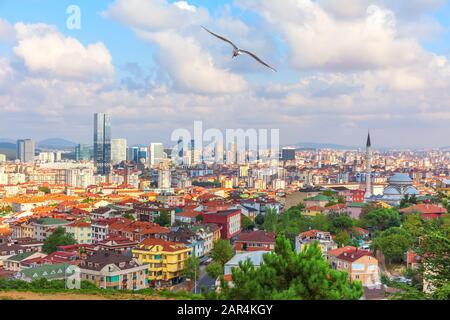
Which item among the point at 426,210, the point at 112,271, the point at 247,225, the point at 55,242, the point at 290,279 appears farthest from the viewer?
the point at 247,225

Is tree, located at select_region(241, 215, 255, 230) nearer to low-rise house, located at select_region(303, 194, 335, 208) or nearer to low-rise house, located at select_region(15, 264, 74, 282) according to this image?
low-rise house, located at select_region(303, 194, 335, 208)

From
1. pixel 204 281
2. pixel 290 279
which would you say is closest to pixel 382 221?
pixel 204 281

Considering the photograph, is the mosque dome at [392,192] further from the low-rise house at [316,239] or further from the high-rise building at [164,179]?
the high-rise building at [164,179]

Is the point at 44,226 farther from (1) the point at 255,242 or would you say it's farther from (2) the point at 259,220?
(2) the point at 259,220

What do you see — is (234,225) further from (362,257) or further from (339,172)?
(339,172)

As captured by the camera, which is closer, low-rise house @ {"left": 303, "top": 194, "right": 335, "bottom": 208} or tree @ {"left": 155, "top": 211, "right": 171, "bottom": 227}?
tree @ {"left": 155, "top": 211, "right": 171, "bottom": 227}

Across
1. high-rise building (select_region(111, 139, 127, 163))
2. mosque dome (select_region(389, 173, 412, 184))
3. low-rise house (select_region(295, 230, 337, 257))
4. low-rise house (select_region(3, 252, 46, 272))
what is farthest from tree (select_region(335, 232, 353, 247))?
high-rise building (select_region(111, 139, 127, 163))

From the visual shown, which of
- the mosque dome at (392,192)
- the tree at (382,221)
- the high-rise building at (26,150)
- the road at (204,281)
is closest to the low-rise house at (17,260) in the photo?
the road at (204,281)
